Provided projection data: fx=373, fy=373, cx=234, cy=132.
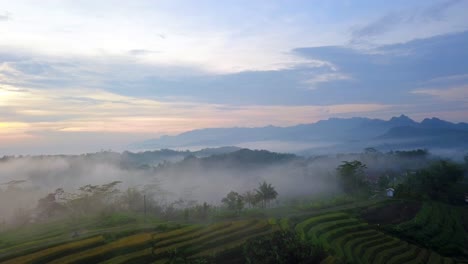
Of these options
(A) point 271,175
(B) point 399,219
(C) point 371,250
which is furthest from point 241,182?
(C) point 371,250

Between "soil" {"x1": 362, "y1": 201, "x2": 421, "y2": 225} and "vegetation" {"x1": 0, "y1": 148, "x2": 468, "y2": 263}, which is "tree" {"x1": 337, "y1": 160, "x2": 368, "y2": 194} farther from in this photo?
"soil" {"x1": 362, "y1": 201, "x2": 421, "y2": 225}

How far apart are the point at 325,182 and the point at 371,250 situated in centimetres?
6865

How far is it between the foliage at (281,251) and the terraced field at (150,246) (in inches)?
80.6

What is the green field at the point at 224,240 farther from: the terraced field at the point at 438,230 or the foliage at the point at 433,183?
the foliage at the point at 433,183

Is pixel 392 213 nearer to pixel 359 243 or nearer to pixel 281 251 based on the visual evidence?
pixel 359 243

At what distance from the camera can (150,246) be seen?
38.2 m

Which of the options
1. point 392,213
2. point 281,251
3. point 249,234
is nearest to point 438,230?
point 392,213

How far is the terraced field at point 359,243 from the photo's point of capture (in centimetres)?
4062

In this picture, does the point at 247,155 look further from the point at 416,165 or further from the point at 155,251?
the point at 155,251

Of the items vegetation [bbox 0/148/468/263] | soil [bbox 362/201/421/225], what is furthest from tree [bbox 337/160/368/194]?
soil [bbox 362/201/421/225]

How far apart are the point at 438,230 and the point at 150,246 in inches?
1527

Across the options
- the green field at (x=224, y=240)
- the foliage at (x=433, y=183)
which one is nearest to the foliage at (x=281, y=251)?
the green field at (x=224, y=240)

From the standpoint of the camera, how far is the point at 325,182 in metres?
110

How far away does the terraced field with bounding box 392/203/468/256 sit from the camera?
4512 cm
